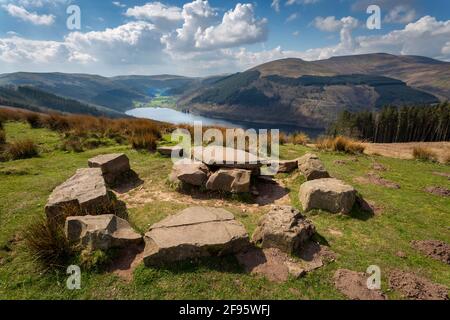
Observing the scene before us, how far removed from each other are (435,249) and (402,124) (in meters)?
62.7

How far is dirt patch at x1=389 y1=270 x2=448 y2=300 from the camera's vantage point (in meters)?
4.46

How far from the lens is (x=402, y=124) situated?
5800 cm

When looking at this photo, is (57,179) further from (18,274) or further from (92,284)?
(92,284)

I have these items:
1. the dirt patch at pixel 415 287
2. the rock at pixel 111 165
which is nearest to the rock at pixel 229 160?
the rock at pixel 111 165

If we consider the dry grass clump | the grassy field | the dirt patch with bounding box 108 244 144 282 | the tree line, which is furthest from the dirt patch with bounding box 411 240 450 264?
the tree line

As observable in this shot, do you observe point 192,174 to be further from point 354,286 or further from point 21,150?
point 21,150

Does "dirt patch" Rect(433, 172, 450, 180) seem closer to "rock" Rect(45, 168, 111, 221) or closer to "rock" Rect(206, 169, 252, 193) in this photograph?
"rock" Rect(206, 169, 252, 193)

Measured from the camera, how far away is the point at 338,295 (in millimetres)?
4480

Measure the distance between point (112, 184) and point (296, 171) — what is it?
666 cm

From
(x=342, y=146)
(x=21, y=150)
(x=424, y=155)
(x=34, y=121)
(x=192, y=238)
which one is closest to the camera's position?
(x=192, y=238)

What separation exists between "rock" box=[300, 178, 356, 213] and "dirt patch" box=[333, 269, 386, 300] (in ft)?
8.23

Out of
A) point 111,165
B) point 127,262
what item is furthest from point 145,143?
point 127,262

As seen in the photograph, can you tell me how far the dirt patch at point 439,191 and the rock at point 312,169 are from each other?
147 inches

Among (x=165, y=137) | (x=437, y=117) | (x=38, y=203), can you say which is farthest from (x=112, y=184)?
(x=437, y=117)
